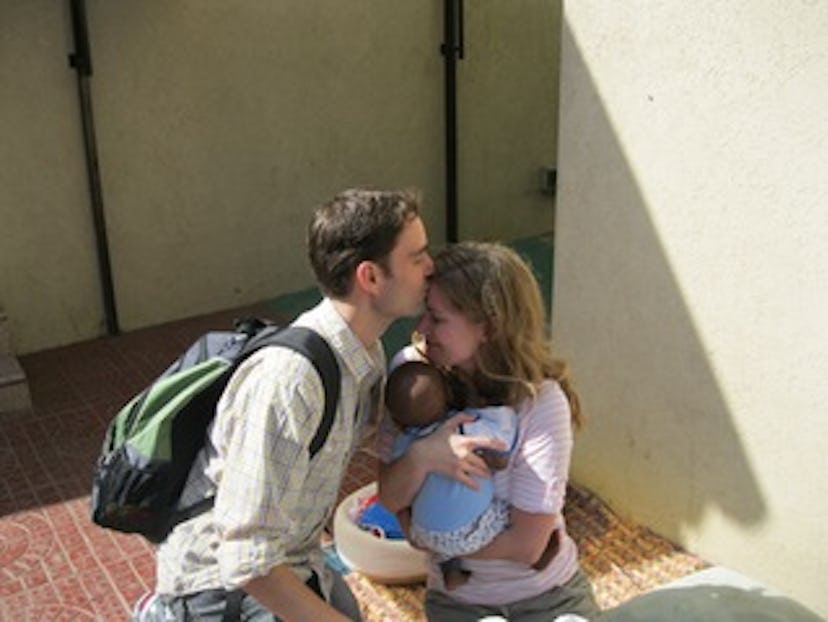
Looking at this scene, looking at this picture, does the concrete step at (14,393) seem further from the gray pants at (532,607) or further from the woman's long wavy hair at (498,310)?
the woman's long wavy hair at (498,310)

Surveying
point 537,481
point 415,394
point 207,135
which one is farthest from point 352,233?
point 207,135

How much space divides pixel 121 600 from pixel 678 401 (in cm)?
228

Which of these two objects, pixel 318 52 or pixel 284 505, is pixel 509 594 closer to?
pixel 284 505

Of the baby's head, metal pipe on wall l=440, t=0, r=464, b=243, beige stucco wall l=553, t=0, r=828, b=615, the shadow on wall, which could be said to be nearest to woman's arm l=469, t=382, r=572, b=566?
the baby's head

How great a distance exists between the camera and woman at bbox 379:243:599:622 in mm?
2125

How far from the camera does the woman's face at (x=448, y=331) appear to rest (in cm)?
215

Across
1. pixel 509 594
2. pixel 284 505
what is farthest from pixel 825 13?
pixel 284 505

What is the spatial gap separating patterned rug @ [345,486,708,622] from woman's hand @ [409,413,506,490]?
5.03 ft

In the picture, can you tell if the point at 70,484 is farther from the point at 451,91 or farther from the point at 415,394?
the point at 451,91

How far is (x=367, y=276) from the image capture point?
200 cm

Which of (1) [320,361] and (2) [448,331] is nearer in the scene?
(1) [320,361]

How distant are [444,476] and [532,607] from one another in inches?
16.8

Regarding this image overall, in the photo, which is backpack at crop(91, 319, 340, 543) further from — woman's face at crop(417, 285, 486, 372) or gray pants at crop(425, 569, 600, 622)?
gray pants at crop(425, 569, 600, 622)

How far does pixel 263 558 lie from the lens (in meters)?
1.84
